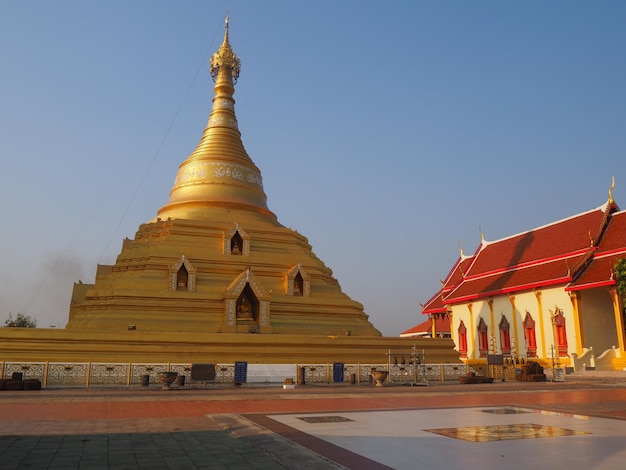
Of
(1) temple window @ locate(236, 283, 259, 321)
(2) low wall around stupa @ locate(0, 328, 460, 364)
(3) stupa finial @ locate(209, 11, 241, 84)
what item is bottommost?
(2) low wall around stupa @ locate(0, 328, 460, 364)

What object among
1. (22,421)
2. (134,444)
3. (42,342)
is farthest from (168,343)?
(134,444)

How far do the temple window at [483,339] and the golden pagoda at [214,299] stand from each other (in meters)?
9.74

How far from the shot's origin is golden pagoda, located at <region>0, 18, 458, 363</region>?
61.5 ft

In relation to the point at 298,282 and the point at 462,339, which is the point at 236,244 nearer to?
the point at 298,282

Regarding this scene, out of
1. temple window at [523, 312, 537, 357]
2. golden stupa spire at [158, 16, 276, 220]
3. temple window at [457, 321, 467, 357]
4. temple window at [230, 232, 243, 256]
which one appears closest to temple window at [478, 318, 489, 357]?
temple window at [457, 321, 467, 357]

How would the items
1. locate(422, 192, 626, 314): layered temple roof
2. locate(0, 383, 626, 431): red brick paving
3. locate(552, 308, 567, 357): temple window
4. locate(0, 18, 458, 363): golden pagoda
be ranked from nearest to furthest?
locate(0, 383, 626, 431): red brick paving < locate(0, 18, 458, 363): golden pagoda < locate(422, 192, 626, 314): layered temple roof < locate(552, 308, 567, 357): temple window

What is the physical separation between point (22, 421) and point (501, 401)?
9.45m

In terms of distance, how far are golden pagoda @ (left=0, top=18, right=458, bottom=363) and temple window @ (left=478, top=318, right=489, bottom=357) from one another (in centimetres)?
974

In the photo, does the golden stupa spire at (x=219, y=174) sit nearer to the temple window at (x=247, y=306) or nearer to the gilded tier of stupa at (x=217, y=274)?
the gilded tier of stupa at (x=217, y=274)

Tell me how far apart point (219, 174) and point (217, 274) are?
268 inches

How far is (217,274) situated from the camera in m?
23.2

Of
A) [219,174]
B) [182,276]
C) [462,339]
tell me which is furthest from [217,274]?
[462,339]

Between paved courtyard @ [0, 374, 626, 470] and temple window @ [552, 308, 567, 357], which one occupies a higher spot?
temple window @ [552, 308, 567, 357]

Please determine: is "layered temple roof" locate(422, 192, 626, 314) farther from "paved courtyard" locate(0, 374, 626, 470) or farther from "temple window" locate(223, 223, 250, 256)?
"temple window" locate(223, 223, 250, 256)
